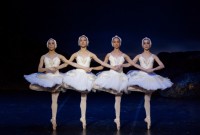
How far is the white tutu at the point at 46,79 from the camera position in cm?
536

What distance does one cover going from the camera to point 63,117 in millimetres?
6641

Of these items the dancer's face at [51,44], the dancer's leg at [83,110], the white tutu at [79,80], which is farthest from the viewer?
the dancer's face at [51,44]

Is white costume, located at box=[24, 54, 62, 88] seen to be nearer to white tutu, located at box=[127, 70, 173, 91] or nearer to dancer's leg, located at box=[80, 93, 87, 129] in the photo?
dancer's leg, located at box=[80, 93, 87, 129]

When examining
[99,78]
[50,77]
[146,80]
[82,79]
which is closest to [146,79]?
[146,80]

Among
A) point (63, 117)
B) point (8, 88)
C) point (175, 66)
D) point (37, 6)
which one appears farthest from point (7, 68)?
point (63, 117)

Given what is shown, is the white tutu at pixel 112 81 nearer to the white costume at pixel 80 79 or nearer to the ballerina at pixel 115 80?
the ballerina at pixel 115 80

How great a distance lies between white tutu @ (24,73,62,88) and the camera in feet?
17.6

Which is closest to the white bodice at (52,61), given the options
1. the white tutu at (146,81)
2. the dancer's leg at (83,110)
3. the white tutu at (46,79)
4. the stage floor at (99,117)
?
the white tutu at (46,79)

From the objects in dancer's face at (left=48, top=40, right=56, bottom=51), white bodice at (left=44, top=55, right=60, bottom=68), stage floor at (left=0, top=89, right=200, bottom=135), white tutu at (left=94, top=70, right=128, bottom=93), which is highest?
dancer's face at (left=48, top=40, right=56, bottom=51)

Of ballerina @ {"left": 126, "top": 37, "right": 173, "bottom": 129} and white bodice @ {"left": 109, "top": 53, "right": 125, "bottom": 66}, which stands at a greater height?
white bodice @ {"left": 109, "top": 53, "right": 125, "bottom": 66}

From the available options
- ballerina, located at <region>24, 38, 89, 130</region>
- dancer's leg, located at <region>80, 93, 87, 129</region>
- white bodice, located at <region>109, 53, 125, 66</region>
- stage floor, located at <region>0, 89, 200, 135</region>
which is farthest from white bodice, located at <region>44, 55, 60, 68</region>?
stage floor, located at <region>0, 89, 200, 135</region>

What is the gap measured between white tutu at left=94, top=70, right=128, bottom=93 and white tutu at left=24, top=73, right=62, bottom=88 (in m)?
0.58

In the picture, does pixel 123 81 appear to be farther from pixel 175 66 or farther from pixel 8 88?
pixel 8 88

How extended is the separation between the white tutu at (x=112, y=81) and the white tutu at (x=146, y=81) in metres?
0.11
